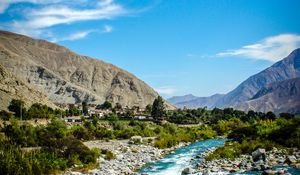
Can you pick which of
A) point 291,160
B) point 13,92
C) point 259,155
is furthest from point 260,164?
point 13,92

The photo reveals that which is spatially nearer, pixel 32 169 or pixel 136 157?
pixel 32 169

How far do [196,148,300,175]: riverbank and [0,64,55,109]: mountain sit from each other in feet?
223

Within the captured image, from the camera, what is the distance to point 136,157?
4409cm

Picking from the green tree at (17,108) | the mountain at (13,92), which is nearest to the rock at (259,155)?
the green tree at (17,108)

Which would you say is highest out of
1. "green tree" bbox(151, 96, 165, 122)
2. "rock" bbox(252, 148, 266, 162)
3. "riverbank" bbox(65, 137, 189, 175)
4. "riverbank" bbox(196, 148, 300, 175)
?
"green tree" bbox(151, 96, 165, 122)

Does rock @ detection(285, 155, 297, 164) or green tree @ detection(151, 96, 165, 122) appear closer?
rock @ detection(285, 155, 297, 164)

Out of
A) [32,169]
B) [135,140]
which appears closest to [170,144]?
[135,140]

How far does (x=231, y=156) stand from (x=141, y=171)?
31.7 ft

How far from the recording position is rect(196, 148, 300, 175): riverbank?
95.0 ft

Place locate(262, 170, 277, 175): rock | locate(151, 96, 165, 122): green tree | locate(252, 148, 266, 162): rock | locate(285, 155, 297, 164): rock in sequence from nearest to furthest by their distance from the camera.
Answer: locate(262, 170, 277, 175): rock < locate(285, 155, 297, 164): rock < locate(252, 148, 266, 162): rock < locate(151, 96, 165, 122): green tree

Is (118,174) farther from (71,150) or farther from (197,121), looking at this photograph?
(197,121)

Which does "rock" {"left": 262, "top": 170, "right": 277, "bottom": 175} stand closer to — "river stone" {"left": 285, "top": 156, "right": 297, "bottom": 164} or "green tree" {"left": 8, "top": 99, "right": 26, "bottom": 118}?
"river stone" {"left": 285, "top": 156, "right": 297, "bottom": 164}

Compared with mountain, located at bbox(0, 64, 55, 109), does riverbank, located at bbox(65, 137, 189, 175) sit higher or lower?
lower

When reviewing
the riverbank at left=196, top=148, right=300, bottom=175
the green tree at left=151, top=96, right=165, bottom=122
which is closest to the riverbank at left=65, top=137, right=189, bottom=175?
the riverbank at left=196, top=148, right=300, bottom=175
